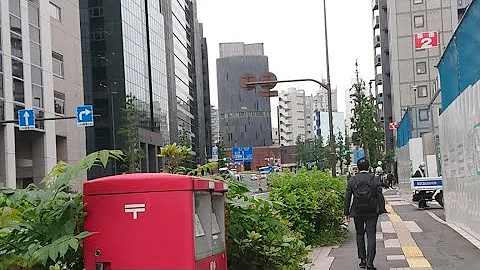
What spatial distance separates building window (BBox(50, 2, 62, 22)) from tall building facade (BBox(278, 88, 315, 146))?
114 metres

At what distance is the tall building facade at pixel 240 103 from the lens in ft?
290

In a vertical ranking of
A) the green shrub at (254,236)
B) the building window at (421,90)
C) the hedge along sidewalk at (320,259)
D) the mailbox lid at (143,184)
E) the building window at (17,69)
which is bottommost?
the hedge along sidewalk at (320,259)

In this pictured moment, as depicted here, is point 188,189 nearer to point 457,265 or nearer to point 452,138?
point 457,265

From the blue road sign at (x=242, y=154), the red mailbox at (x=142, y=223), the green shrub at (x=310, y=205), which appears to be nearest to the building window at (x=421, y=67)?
the blue road sign at (x=242, y=154)

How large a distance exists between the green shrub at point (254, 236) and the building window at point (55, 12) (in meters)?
43.4

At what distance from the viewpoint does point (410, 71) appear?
Result: 74188 millimetres

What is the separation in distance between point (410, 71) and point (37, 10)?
43.1 m

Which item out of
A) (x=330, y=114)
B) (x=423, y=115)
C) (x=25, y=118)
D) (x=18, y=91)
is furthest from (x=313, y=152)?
(x=330, y=114)

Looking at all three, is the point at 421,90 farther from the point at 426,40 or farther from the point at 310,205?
the point at 310,205

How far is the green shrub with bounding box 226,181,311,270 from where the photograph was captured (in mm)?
6551

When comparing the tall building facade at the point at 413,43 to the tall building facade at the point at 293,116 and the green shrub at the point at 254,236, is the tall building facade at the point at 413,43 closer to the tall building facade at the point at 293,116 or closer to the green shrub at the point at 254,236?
the green shrub at the point at 254,236

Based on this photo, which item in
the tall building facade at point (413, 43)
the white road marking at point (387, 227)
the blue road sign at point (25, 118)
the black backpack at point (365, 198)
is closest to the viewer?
the black backpack at point (365, 198)

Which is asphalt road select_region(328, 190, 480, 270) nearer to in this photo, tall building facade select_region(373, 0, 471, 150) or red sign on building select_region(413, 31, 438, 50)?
red sign on building select_region(413, 31, 438, 50)

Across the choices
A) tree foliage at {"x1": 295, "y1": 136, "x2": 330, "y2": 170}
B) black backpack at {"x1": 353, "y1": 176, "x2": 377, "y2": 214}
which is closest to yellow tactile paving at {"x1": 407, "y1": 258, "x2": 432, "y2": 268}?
black backpack at {"x1": 353, "y1": 176, "x2": 377, "y2": 214}
